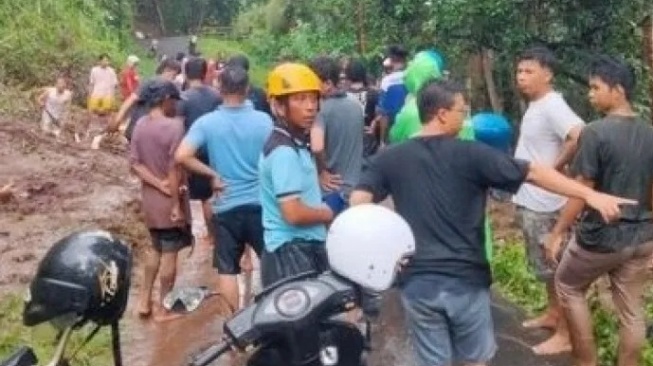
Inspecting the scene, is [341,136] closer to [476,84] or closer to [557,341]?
[557,341]

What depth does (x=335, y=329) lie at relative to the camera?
2746mm

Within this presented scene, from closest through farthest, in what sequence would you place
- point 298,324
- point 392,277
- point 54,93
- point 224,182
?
point 298,324 → point 392,277 → point 224,182 → point 54,93

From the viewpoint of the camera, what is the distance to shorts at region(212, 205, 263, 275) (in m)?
5.98

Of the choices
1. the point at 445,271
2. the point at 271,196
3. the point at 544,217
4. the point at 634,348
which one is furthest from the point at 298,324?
the point at 544,217

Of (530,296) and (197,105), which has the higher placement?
(197,105)

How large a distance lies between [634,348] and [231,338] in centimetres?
334

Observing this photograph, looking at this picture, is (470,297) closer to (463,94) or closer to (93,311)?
(463,94)

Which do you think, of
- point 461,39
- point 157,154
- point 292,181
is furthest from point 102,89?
point 292,181

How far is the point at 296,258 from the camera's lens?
16.0 feet

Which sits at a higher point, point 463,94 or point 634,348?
point 463,94

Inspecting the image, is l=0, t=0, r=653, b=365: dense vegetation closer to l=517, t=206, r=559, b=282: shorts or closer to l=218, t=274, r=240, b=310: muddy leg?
l=517, t=206, r=559, b=282: shorts

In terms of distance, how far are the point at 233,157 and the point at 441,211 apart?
6.39 feet

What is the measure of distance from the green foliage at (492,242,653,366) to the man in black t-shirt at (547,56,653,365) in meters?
0.75

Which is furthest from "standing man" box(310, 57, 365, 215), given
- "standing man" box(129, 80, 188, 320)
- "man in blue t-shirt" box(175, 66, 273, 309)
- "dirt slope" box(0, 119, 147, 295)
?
"dirt slope" box(0, 119, 147, 295)
